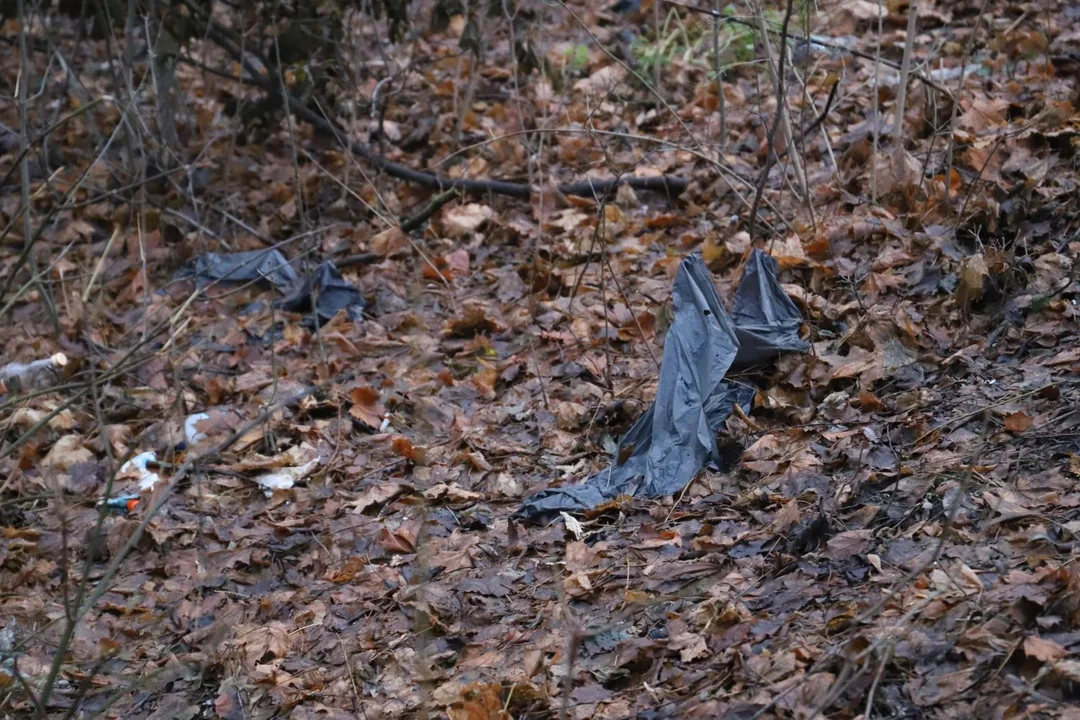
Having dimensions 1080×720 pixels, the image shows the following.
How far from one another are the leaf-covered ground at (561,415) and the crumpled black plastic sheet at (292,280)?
0.41 feet

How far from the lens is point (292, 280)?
5973 millimetres

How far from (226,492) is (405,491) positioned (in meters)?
0.83

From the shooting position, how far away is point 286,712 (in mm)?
3049

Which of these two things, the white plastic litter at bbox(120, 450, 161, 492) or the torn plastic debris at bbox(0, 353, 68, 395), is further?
the torn plastic debris at bbox(0, 353, 68, 395)

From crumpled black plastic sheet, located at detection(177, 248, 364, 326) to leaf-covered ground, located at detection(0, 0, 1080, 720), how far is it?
0.13 meters

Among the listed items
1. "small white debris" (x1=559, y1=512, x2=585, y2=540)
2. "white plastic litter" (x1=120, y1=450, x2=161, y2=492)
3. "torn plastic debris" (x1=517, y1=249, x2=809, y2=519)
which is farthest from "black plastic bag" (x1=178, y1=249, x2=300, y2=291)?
"small white debris" (x1=559, y1=512, x2=585, y2=540)

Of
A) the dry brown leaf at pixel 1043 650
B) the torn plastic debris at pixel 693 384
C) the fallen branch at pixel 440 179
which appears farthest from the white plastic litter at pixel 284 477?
the dry brown leaf at pixel 1043 650

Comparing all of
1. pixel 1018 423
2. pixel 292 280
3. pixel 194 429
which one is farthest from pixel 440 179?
pixel 1018 423

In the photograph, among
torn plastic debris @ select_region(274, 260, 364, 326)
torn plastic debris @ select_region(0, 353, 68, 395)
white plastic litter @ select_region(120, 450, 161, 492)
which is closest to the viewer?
white plastic litter @ select_region(120, 450, 161, 492)

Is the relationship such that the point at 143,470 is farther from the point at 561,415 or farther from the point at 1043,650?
the point at 1043,650

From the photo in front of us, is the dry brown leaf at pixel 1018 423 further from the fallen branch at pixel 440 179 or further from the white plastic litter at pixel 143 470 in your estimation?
the white plastic litter at pixel 143 470

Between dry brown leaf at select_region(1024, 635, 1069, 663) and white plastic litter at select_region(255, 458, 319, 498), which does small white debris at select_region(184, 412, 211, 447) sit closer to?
white plastic litter at select_region(255, 458, 319, 498)

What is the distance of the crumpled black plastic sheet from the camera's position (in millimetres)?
5641

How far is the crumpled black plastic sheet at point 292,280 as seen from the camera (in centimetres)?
564
